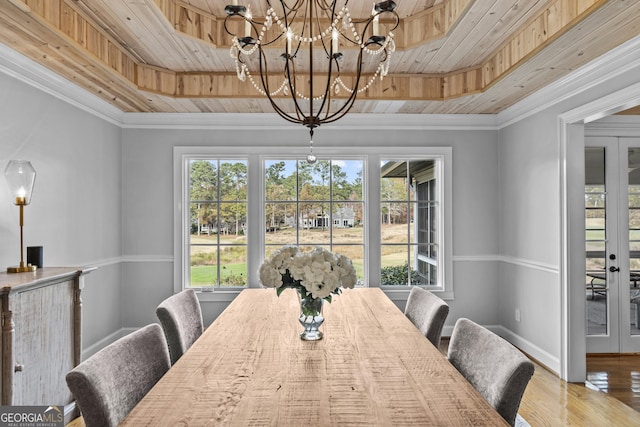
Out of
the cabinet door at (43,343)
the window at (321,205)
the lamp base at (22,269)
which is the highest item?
the window at (321,205)

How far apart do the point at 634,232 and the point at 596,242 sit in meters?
0.41

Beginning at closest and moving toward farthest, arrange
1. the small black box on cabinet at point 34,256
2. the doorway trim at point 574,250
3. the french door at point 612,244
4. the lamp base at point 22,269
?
the lamp base at point 22,269
the small black box on cabinet at point 34,256
the doorway trim at point 574,250
the french door at point 612,244

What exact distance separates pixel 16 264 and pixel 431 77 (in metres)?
3.46

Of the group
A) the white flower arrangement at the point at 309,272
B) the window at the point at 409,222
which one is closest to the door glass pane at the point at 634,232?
the window at the point at 409,222

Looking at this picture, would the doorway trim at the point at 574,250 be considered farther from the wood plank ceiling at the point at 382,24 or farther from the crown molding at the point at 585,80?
the wood plank ceiling at the point at 382,24

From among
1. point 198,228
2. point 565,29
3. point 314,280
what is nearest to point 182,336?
point 314,280

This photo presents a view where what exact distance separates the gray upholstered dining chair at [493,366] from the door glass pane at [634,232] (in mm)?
2988

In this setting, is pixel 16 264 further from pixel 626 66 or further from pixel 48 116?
pixel 626 66

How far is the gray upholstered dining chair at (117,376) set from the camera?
118 centimetres

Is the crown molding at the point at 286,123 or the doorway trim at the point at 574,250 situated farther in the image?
the crown molding at the point at 286,123

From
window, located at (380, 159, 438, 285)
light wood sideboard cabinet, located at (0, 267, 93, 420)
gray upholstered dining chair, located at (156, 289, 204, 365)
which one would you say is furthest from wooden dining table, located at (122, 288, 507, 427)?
window, located at (380, 159, 438, 285)

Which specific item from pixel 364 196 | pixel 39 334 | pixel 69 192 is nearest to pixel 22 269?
pixel 39 334

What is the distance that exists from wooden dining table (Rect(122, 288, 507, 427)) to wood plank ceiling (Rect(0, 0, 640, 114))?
1.81 meters

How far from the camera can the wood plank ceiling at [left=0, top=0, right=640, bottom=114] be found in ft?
7.06
